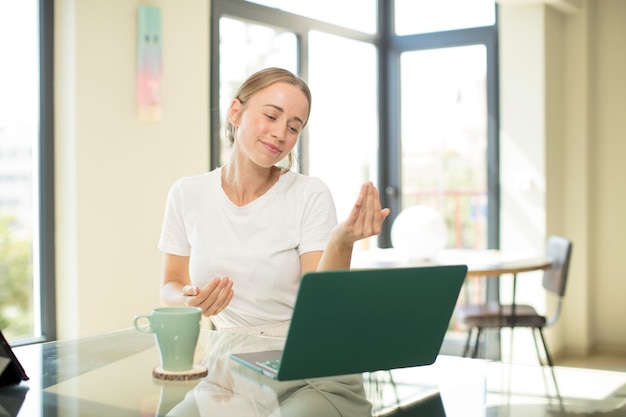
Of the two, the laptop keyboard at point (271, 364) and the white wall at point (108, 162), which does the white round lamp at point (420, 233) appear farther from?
the laptop keyboard at point (271, 364)

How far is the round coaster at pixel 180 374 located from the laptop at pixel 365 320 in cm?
8

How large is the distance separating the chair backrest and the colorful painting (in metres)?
2.05

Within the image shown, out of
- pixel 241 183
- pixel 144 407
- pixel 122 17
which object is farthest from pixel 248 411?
pixel 122 17

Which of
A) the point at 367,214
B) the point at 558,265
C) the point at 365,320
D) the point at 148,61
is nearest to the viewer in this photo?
the point at 365,320

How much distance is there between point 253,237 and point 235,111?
319mm

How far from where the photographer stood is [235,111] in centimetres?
191

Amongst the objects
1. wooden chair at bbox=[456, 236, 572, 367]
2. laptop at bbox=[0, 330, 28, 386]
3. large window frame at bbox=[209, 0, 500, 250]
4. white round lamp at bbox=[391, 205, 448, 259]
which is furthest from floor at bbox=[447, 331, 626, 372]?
laptop at bbox=[0, 330, 28, 386]

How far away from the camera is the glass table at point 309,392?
41.6 inches

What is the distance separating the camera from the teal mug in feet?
3.93

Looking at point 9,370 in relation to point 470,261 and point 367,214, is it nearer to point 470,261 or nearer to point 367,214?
point 367,214

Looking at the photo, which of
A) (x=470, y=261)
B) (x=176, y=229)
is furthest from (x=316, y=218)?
Result: (x=470, y=261)

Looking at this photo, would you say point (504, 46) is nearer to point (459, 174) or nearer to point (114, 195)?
point (459, 174)

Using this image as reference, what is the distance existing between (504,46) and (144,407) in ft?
14.3

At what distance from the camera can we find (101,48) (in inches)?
134
